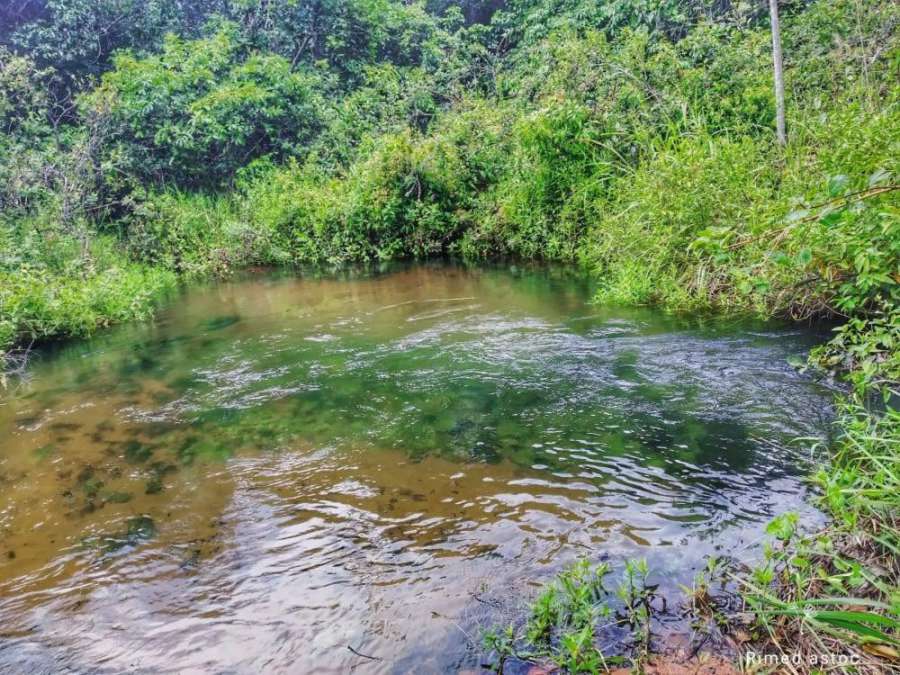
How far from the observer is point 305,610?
8.29 feet

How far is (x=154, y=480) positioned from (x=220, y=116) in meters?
12.7

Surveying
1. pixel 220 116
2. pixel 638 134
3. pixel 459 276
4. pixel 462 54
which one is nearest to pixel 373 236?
pixel 459 276

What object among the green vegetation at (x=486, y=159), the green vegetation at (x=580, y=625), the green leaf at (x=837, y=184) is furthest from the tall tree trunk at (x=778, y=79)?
the green vegetation at (x=580, y=625)

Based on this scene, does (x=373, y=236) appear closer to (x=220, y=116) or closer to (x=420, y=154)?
(x=420, y=154)

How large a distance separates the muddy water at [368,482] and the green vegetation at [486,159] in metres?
0.63

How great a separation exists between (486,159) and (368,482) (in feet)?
31.8

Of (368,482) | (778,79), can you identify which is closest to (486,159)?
(778,79)

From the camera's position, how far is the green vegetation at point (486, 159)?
10.9ft

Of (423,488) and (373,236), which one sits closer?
(423,488)

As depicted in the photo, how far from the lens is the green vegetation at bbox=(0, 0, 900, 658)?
3.32m

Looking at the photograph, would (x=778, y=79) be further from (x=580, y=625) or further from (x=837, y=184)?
Result: (x=580, y=625)

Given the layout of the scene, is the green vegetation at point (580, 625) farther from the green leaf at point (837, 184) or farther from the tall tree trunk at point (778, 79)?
the tall tree trunk at point (778, 79)

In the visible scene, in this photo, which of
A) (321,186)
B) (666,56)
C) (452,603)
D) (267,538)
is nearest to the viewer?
(452,603)

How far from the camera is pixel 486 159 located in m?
12.1
